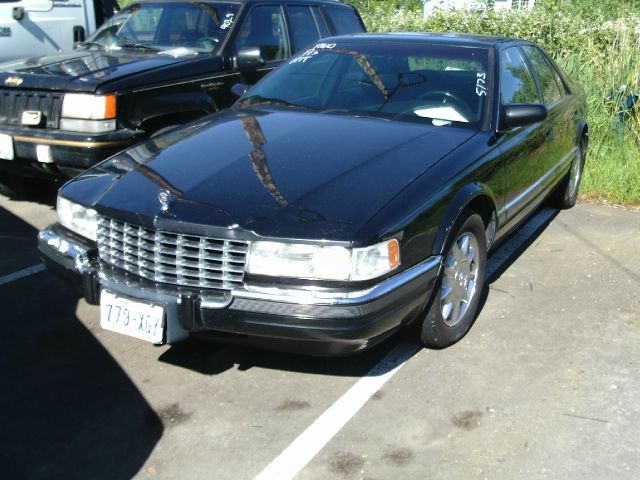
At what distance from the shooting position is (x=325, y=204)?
11.0ft

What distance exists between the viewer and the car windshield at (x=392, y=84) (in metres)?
4.53

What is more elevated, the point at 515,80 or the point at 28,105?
the point at 515,80

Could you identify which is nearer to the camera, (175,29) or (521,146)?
(521,146)

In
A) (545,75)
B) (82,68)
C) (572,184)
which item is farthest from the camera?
(572,184)

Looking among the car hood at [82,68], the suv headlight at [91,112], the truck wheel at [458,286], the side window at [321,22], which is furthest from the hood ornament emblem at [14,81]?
the truck wheel at [458,286]

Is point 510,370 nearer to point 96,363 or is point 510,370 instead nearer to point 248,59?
point 96,363

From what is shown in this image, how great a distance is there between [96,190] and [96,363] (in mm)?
883

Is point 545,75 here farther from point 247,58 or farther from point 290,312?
point 290,312

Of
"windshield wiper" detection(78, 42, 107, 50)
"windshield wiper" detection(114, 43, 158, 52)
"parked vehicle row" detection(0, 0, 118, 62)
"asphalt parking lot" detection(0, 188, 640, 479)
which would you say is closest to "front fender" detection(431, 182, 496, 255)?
"asphalt parking lot" detection(0, 188, 640, 479)

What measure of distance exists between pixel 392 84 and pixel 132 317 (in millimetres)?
2270

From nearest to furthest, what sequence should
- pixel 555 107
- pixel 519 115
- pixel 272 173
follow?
pixel 272 173 → pixel 519 115 → pixel 555 107

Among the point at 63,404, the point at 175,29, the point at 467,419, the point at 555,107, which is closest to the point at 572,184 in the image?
the point at 555,107

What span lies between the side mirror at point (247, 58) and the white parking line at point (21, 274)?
252 centimetres

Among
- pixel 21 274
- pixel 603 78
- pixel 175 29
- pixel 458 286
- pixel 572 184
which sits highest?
pixel 175 29
